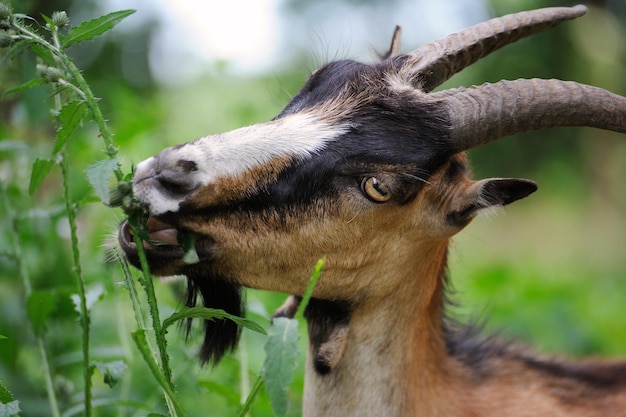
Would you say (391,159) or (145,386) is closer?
(391,159)

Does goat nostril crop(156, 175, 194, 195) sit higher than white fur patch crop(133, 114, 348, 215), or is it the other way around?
white fur patch crop(133, 114, 348, 215)

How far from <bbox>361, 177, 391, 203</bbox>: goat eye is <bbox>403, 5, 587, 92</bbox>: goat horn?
70cm

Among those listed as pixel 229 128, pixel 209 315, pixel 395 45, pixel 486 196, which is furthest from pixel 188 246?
pixel 229 128

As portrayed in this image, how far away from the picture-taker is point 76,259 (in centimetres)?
368

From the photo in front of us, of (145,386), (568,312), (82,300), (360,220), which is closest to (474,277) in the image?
(568,312)

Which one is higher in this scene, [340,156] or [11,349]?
[340,156]

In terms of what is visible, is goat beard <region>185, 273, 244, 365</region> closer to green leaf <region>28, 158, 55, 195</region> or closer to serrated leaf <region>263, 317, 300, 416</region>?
green leaf <region>28, 158, 55, 195</region>

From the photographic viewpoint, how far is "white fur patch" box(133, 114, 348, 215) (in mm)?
3496

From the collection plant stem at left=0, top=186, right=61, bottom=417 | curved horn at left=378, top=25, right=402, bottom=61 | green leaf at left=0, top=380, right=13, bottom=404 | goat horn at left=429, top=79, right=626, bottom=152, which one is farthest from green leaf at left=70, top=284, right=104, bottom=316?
curved horn at left=378, top=25, right=402, bottom=61

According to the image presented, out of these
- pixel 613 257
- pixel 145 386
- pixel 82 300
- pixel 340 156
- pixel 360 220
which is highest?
pixel 613 257

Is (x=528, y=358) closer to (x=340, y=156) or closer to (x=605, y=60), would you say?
(x=340, y=156)

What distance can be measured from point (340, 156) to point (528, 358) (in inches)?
88.0

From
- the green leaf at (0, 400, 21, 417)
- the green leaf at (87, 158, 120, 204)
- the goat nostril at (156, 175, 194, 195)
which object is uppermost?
the goat nostril at (156, 175, 194, 195)

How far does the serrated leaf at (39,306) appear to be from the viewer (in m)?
4.27
